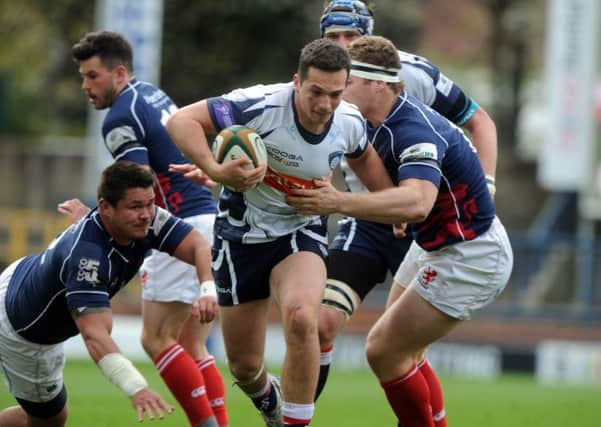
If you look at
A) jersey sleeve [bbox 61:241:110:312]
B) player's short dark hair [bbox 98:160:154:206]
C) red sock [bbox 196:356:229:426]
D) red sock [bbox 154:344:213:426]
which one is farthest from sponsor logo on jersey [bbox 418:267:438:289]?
jersey sleeve [bbox 61:241:110:312]

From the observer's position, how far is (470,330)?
20.7 m

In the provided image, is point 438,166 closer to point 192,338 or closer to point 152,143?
point 152,143

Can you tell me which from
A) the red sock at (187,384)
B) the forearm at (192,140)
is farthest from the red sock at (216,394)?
the forearm at (192,140)

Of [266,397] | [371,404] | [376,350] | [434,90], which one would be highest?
[434,90]

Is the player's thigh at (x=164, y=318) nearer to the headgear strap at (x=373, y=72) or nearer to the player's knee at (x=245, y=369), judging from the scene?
the player's knee at (x=245, y=369)

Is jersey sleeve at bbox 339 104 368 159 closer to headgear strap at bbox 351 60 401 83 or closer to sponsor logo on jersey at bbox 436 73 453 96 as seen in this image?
headgear strap at bbox 351 60 401 83

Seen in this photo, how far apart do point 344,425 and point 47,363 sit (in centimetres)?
381

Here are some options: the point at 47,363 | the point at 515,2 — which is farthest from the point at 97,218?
the point at 515,2

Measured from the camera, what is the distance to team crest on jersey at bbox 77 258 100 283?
682 cm

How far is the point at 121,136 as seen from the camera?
27.8 ft

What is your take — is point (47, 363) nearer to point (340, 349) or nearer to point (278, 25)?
point (340, 349)

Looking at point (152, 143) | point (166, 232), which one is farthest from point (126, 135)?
point (166, 232)

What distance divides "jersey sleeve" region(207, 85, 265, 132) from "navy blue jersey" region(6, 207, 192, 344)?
0.71 m

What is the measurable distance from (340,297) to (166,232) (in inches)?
54.2
